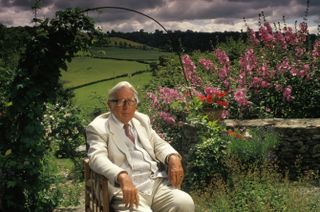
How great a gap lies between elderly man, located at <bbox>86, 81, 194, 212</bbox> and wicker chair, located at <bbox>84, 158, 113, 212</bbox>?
0.08m

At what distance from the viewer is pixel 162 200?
4539 millimetres

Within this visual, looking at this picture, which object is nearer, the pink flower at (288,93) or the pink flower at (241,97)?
the pink flower at (241,97)

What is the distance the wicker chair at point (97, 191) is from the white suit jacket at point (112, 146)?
8 centimetres

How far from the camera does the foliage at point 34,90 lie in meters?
5.86

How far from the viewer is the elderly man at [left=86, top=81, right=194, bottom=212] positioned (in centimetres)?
445

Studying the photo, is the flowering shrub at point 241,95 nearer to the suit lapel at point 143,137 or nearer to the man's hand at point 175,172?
the suit lapel at point 143,137

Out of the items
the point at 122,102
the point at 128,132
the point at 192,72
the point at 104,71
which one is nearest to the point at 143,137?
the point at 128,132

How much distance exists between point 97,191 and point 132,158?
39 centimetres

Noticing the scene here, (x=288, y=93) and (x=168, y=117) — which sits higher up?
(x=288, y=93)

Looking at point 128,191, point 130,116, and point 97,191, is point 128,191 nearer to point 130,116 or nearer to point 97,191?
point 97,191

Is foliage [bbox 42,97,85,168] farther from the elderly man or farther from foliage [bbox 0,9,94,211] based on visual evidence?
the elderly man

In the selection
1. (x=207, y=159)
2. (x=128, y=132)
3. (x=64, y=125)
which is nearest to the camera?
(x=128, y=132)

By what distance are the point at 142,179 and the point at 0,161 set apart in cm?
213

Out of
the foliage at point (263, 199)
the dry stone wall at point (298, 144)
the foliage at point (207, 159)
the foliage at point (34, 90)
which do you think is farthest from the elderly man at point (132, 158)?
the dry stone wall at point (298, 144)
